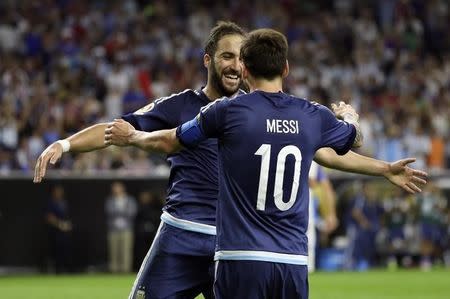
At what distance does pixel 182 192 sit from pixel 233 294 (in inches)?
65.3

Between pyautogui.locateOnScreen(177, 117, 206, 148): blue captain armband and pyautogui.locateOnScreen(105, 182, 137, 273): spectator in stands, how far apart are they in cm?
1724

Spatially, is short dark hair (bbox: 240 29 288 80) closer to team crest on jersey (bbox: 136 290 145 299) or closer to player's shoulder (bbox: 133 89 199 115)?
player's shoulder (bbox: 133 89 199 115)

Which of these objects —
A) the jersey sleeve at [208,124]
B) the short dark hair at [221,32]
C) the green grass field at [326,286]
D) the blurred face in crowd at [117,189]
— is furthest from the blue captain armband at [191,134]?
the blurred face in crowd at [117,189]

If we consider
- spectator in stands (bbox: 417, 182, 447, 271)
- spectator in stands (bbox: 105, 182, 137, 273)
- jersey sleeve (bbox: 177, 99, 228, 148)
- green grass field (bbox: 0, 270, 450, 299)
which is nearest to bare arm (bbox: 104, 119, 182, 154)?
jersey sleeve (bbox: 177, 99, 228, 148)

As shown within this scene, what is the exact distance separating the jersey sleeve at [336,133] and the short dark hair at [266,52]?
45 centimetres

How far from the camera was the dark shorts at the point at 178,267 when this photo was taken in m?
8.04

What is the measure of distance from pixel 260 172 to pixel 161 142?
2.18ft

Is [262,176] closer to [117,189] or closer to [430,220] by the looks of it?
[117,189]

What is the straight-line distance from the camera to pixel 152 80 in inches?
1070

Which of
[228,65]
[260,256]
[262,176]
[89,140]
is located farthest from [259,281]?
[228,65]

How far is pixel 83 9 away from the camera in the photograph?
2870 cm

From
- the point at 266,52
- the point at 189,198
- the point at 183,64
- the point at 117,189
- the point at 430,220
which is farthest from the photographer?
the point at 183,64

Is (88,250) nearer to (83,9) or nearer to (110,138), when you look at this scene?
(83,9)

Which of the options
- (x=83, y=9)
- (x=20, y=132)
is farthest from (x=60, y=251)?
(x=83, y=9)
